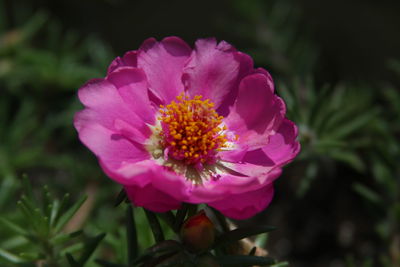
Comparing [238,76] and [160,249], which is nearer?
[160,249]

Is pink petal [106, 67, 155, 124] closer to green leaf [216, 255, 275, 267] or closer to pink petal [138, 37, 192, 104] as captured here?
pink petal [138, 37, 192, 104]

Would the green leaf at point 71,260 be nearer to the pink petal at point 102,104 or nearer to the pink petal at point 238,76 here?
the pink petal at point 102,104

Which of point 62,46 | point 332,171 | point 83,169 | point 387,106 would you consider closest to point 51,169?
point 83,169

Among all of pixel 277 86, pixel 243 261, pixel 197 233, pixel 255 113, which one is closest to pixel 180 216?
pixel 197 233

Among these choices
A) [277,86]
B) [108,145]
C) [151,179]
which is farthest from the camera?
[277,86]

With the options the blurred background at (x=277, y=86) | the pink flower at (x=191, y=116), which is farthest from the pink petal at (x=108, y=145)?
the blurred background at (x=277, y=86)

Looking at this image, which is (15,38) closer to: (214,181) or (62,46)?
(62,46)

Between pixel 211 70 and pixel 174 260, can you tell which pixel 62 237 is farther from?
pixel 211 70
